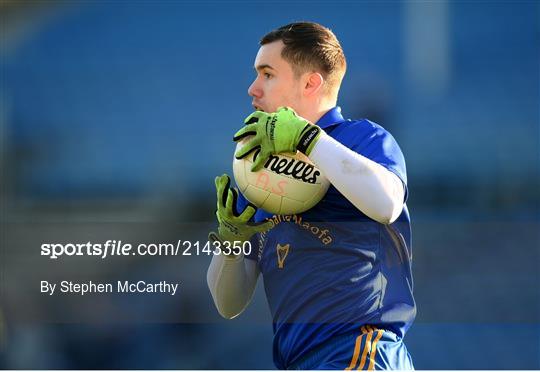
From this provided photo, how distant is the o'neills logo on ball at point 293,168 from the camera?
2.31 metres

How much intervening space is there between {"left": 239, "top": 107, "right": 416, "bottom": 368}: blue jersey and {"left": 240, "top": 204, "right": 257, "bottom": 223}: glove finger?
8cm

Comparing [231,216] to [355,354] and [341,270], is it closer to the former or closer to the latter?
[341,270]

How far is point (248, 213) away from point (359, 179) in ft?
1.34

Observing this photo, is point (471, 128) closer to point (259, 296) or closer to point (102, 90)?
point (259, 296)

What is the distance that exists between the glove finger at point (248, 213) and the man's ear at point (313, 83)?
356 mm

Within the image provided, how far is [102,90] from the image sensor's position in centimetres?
417

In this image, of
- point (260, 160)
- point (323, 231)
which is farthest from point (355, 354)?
point (260, 160)

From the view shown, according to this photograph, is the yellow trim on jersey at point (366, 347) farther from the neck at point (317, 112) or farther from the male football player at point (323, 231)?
the neck at point (317, 112)

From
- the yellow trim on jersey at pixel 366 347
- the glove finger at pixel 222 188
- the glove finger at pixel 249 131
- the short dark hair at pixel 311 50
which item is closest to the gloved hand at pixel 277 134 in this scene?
the glove finger at pixel 249 131

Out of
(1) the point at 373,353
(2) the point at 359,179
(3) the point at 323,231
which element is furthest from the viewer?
(3) the point at 323,231

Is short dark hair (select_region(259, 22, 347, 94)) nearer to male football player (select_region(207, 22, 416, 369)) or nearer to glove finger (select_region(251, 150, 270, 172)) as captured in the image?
male football player (select_region(207, 22, 416, 369))

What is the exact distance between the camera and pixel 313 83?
2506 mm

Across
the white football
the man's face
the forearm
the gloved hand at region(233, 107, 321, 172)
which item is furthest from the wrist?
the forearm

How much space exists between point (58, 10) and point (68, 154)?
2.16 feet
